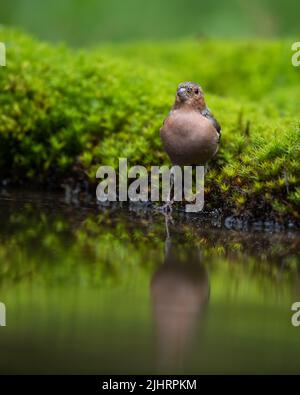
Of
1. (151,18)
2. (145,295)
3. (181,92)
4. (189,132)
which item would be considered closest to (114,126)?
(181,92)

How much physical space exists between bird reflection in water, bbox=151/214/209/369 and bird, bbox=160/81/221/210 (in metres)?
0.90

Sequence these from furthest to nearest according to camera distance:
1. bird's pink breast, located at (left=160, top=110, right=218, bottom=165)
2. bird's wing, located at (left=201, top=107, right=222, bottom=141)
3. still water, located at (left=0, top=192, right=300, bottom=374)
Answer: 1. bird's wing, located at (left=201, top=107, right=222, bottom=141)
2. bird's pink breast, located at (left=160, top=110, right=218, bottom=165)
3. still water, located at (left=0, top=192, right=300, bottom=374)

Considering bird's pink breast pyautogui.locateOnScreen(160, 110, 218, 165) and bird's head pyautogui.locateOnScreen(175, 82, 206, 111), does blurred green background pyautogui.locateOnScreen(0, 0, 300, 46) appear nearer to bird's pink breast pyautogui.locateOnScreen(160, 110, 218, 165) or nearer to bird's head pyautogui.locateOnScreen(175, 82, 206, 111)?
bird's head pyautogui.locateOnScreen(175, 82, 206, 111)

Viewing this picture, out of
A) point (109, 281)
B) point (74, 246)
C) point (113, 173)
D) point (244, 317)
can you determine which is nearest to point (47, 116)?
point (113, 173)

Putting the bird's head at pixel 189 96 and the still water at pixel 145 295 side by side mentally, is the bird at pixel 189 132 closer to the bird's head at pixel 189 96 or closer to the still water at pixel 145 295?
the bird's head at pixel 189 96

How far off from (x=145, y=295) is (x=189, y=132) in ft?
5.86

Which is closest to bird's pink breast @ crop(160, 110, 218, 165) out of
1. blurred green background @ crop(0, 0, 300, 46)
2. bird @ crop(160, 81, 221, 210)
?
bird @ crop(160, 81, 221, 210)

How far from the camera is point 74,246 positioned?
12.0ft

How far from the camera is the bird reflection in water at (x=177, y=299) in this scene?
7.75 feet

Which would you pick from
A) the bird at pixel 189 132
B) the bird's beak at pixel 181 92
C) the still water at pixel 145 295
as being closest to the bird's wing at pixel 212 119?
the bird at pixel 189 132

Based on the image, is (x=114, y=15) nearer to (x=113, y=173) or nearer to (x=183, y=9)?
(x=183, y=9)

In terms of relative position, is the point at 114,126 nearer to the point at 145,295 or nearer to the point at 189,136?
the point at 189,136

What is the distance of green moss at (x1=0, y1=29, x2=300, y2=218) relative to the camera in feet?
14.1

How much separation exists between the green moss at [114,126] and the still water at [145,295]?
0.30m
